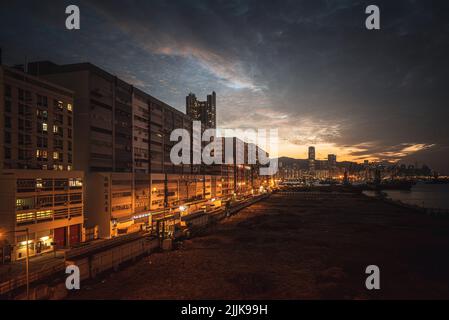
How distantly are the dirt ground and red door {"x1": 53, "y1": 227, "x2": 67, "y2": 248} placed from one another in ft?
43.3

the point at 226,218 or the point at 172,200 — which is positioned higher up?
the point at 172,200

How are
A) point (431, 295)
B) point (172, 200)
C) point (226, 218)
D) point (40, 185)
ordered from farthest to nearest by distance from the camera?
point (226, 218) → point (172, 200) → point (40, 185) → point (431, 295)

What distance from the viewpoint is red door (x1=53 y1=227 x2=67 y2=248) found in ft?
145

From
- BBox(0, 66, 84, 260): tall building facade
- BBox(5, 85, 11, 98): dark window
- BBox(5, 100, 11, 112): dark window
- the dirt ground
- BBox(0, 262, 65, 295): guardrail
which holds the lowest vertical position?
the dirt ground

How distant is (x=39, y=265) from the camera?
34.9 m

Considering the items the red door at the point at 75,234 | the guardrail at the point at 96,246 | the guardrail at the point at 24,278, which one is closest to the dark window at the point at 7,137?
the red door at the point at 75,234

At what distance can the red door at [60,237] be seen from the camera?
44.1m

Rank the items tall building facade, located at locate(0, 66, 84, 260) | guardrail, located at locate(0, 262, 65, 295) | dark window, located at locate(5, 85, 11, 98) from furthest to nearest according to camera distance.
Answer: dark window, located at locate(5, 85, 11, 98) < tall building facade, located at locate(0, 66, 84, 260) < guardrail, located at locate(0, 262, 65, 295)

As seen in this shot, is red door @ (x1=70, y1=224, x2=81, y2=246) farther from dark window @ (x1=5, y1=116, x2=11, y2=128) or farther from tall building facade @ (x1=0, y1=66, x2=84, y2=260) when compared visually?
dark window @ (x1=5, y1=116, x2=11, y2=128)

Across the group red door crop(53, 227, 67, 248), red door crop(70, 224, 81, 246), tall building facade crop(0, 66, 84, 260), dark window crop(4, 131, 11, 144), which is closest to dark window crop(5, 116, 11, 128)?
tall building facade crop(0, 66, 84, 260)

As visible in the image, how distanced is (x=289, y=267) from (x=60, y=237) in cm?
3438
